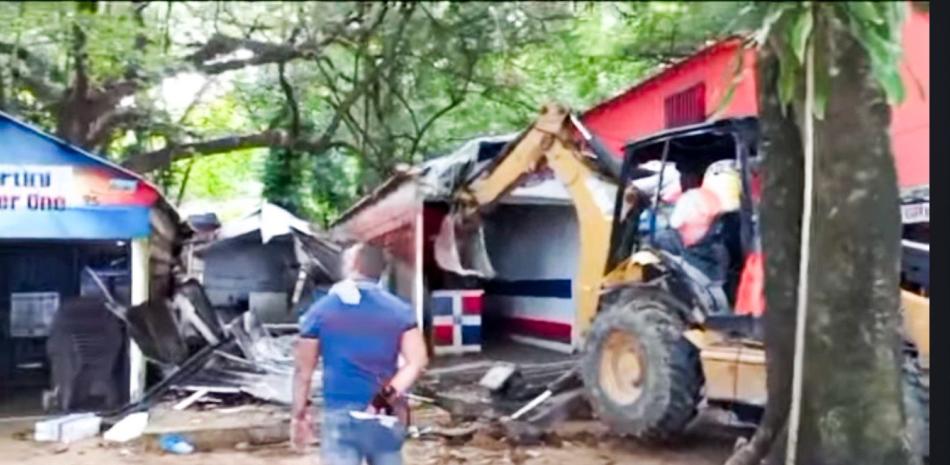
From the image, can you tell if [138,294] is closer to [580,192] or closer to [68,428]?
[68,428]

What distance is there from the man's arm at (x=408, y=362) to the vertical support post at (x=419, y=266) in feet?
0.42

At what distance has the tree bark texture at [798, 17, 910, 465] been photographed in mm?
2785

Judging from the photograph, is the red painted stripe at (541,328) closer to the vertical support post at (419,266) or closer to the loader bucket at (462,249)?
the loader bucket at (462,249)

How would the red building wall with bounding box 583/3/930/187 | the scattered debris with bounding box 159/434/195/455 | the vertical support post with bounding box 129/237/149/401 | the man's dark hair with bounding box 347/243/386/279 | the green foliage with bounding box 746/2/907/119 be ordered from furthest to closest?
the vertical support post with bounding box 129/237/149/401, the scattered debris with bounding box 159/434/195/455, the man's dark hair with bounding box 347/243/386/279, the red building wall with bounding box 583/3/930/187, the green foliage with bounding box 746/2/907/119

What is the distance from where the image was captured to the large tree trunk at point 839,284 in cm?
280

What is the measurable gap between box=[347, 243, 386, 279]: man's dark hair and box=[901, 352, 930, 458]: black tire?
46.8 inches

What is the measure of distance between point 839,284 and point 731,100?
465 millimetres

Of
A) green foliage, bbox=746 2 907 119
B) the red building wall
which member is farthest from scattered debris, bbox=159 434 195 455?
green foliage, bbox=746 2 907 119

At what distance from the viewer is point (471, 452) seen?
312 cm

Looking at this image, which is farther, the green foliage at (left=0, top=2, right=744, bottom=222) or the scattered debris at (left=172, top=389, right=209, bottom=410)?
the scattered debris at (left=172, top=389, right=209, bottom=410)

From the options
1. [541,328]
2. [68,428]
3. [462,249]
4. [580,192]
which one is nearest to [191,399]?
[68,428]

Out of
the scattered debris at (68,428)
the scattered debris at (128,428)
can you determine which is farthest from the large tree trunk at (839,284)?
the scattered debris at (68,428)

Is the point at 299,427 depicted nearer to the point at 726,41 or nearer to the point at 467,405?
the point at 467,405

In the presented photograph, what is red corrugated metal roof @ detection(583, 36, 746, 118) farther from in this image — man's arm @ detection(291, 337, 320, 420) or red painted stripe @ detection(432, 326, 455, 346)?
man's arm @ detection(291, 337, 320, 420)
